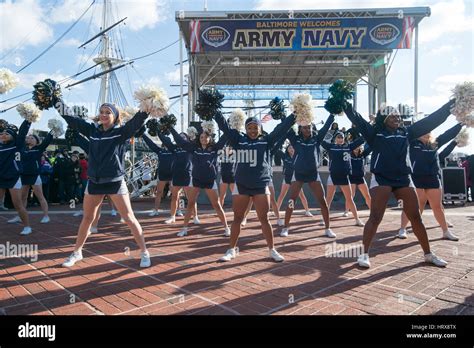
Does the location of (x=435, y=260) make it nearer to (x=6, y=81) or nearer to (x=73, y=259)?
(x=73, y=259)

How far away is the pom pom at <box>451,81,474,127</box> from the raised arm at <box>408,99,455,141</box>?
7 centimetres

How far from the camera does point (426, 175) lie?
245 inches

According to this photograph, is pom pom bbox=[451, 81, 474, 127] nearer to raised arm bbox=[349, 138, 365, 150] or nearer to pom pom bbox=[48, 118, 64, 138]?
raised arm bbox=[349, 138, 365, 150]

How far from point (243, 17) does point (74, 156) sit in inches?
356

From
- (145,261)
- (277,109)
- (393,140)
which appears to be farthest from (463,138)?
A: (145,261)

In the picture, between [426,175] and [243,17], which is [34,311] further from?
[243,17]

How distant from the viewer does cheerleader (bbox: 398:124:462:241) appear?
20.3 feet

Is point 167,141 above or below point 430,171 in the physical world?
above

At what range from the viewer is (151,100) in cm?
461

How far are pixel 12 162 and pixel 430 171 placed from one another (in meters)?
8.01

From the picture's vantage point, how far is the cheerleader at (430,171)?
619 centimetres

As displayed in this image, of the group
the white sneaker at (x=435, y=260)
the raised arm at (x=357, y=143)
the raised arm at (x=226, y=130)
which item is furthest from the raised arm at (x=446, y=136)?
the raised arm at (x=226, y=130)

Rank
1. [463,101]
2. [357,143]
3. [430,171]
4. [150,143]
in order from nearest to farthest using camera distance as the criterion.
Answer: [463,101]
[430,171]
[357,143]
[150,143]
